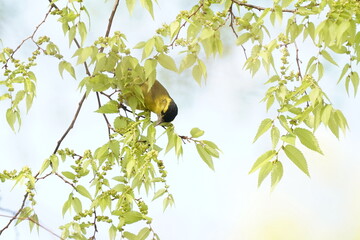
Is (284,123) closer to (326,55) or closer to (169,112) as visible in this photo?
(326,55)

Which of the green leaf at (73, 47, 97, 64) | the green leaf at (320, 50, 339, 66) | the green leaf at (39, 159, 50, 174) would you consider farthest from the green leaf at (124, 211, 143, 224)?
the green leaf at (320, 50, 339, 66)

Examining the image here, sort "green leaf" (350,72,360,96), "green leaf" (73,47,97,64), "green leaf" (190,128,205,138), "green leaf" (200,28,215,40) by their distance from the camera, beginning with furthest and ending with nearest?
"green leaf" (350,72,360,96), "green leaf" (190,128,205,138), "green leaf" (73,47,97,64), "green leaf" (200,28,215,40)

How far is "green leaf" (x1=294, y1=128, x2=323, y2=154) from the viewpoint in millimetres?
1682

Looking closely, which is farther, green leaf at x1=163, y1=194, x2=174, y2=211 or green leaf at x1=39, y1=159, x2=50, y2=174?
green leaf at x1=39, y1=159, x2=50, y2=174

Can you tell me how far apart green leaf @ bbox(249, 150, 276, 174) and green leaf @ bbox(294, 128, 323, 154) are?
0.10 metres

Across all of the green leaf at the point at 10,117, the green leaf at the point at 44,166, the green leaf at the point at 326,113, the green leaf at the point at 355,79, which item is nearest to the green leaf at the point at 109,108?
the green leaf at the point at 44,166

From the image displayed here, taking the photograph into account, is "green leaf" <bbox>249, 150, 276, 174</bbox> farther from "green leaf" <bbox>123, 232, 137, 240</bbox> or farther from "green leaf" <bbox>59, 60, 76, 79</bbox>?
"green leaf" <bbox>59, 60, 76, 79</bbox>

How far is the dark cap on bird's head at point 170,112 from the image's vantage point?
2.65 meters

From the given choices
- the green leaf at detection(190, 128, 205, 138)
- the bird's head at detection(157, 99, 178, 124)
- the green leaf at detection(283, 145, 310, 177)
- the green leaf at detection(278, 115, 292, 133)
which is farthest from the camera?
the bird's head at detection(157, 99, 178, 124)

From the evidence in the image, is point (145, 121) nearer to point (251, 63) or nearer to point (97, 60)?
point (97, 60)

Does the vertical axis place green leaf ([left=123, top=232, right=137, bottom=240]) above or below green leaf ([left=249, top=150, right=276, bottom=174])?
below

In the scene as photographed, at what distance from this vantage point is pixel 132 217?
Answer: 1.89 meters

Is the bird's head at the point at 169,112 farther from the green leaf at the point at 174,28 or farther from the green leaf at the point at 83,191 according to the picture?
the green leaf at the point at 174,28

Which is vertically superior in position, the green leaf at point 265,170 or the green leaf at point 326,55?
the green leaf at point 326,55
